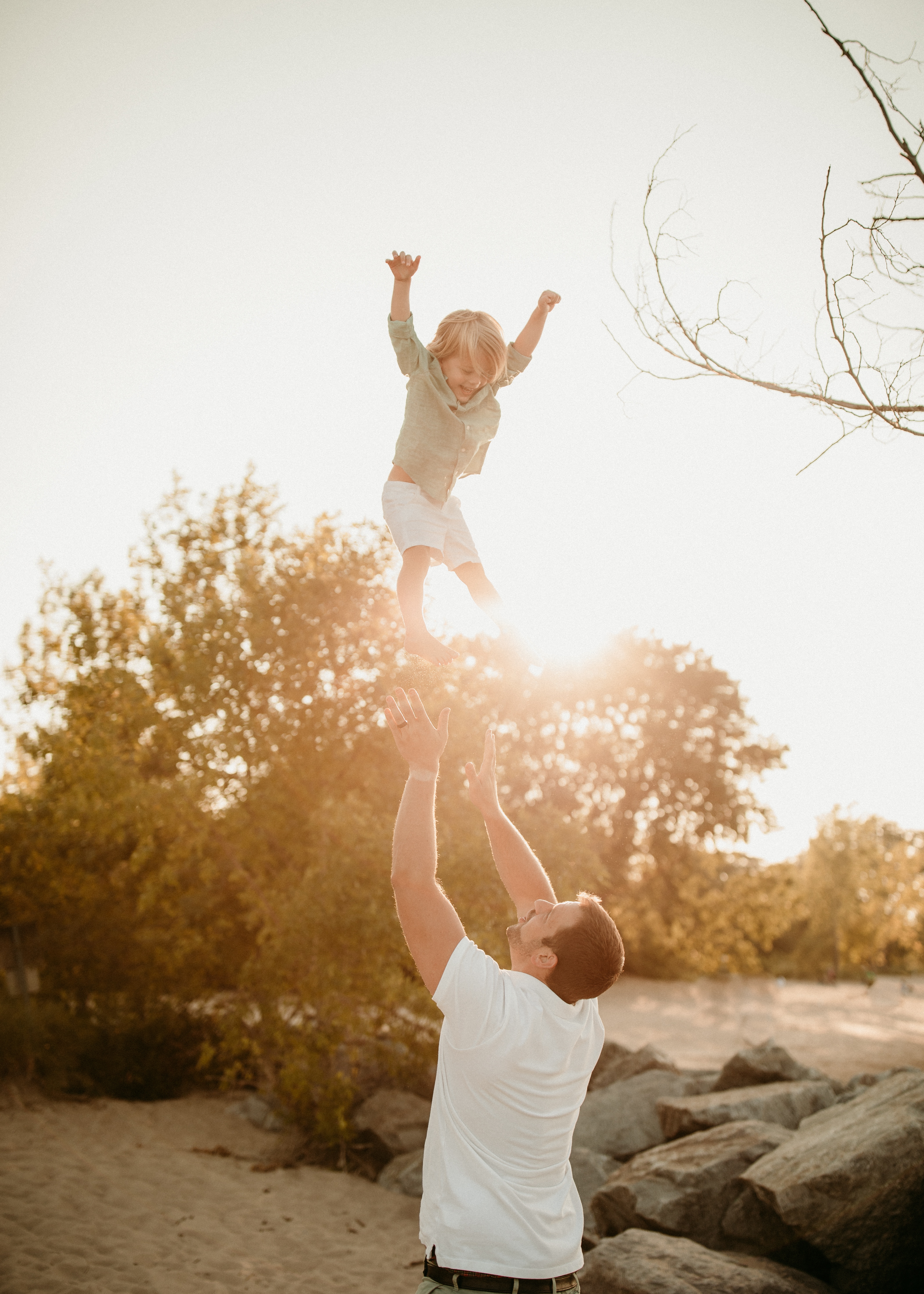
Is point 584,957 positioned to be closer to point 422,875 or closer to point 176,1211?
point 422,875

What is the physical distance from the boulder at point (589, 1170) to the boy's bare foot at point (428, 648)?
20.4 feet

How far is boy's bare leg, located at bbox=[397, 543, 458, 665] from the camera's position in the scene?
3309 mm

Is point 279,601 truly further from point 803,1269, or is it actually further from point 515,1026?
point 515,1026

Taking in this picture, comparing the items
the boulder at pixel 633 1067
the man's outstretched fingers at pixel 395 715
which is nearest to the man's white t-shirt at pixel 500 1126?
the man's outstretched fingers at pixel 395 715

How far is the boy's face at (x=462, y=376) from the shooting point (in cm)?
315

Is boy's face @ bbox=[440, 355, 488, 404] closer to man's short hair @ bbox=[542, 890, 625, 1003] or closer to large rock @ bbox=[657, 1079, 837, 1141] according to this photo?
man's short hair @ bbox=[542, 890, 625, 1003]

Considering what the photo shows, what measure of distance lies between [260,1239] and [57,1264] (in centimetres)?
171

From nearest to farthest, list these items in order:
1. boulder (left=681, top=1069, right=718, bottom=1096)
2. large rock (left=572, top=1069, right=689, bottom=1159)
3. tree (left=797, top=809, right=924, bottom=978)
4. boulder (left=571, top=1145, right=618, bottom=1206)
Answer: boulder (left=571, top=1145, right=618, bottom=1206), large rock (left=572, top=1069, right=689, bottom=1159), boulder (left=681, top=1069, right=718, bottom=1096), tree (left=797, top=809, right=924, bottom=978)

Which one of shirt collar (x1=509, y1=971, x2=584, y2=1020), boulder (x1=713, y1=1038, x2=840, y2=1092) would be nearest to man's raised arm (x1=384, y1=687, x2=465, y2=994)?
shirt collar (x1=509, y1=971, x2=584, y2=1020)

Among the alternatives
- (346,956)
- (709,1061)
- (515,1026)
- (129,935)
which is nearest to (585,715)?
(709,1061)

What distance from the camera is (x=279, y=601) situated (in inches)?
445

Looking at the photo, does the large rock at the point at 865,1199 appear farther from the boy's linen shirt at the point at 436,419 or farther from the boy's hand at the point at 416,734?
the boy's linen shirt at the point at 436,419

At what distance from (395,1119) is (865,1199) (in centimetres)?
624

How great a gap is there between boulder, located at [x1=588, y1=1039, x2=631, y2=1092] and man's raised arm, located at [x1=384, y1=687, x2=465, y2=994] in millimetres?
9649
